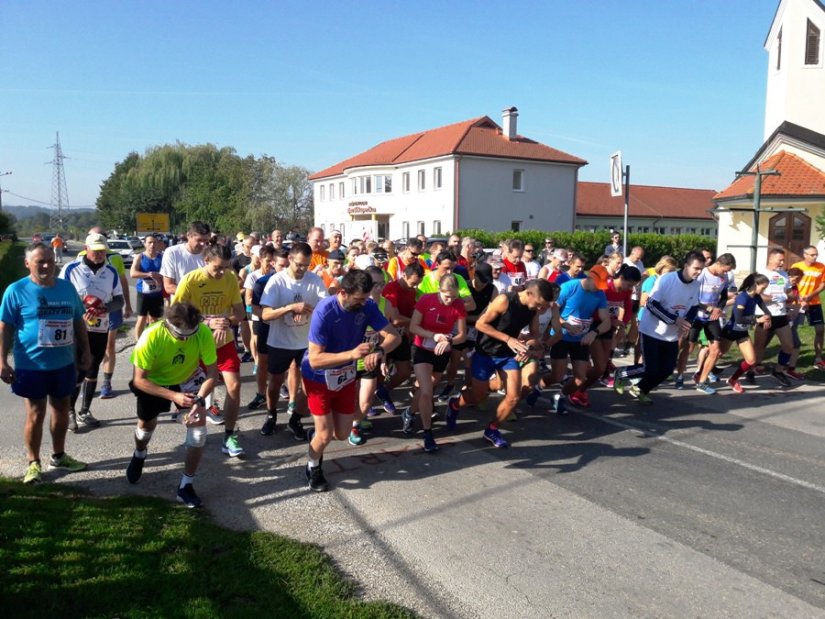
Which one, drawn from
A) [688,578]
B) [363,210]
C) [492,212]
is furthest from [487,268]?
[363,210]

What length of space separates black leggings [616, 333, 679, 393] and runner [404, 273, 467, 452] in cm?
292

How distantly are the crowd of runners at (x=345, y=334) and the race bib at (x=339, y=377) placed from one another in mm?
17

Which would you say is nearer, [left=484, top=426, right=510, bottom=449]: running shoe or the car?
[left=484, top=426, right=510, bottom=449]: running shoe

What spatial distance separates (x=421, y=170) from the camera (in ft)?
158

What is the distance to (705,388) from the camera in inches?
354

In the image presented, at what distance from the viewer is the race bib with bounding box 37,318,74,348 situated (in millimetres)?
5094

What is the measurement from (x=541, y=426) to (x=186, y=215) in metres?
67.1

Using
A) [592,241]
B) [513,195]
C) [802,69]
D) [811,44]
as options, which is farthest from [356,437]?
[513,195]

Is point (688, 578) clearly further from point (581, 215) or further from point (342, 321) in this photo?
point (581, 215)

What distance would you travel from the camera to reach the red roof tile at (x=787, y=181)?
26031 mm

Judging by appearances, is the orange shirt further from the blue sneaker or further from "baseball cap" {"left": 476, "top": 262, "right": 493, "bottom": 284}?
the blue sneaker

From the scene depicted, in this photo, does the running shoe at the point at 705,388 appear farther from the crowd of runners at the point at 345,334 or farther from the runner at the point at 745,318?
the runner at the point at 745,318

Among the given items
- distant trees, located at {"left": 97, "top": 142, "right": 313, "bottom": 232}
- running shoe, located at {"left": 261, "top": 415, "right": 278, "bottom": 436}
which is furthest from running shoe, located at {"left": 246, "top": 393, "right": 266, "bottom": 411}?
distant trees, located at {"left": 97, "top": 142, "right": 313, "bottom": 232}

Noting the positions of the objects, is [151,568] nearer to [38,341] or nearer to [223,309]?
[38,341]
